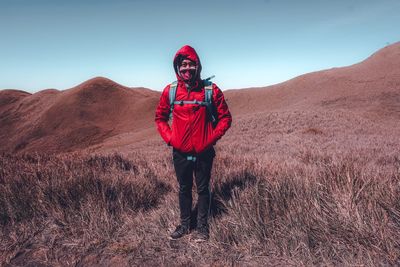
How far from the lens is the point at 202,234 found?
275 cm

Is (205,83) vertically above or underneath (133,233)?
above

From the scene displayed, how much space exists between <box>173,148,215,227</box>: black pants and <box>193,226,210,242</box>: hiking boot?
46 millimetres

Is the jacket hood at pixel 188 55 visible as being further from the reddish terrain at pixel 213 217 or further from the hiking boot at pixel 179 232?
the hiking boot at pixel 179 232

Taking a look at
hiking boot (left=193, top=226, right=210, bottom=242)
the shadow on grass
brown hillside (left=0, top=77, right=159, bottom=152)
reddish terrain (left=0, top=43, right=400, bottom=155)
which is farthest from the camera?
Result: brown hillside (left=0, top=77, right=159, bottom=152)

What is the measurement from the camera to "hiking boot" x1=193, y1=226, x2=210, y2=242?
8.85 ft

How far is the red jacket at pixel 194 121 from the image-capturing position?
2736 mm

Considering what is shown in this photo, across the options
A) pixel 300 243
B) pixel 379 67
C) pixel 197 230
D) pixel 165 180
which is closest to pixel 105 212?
pixel 197 230

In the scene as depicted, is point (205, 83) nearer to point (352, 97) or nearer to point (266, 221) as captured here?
point (266, 221)

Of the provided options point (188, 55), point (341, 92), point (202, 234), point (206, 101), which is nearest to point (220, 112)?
point (206, 101)

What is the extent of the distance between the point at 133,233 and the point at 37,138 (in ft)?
141

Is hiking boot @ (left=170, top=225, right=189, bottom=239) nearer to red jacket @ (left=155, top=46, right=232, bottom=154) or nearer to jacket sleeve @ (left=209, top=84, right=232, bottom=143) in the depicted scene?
red jacket @ (left=155, top=46, right=232, bottom=154)

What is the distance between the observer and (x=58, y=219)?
10.2ft

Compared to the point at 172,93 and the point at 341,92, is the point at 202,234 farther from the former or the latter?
the point at 341,92

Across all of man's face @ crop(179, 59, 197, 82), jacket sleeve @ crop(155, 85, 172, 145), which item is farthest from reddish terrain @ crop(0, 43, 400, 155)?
man's face @ crop(179, 59, 197, 82)
